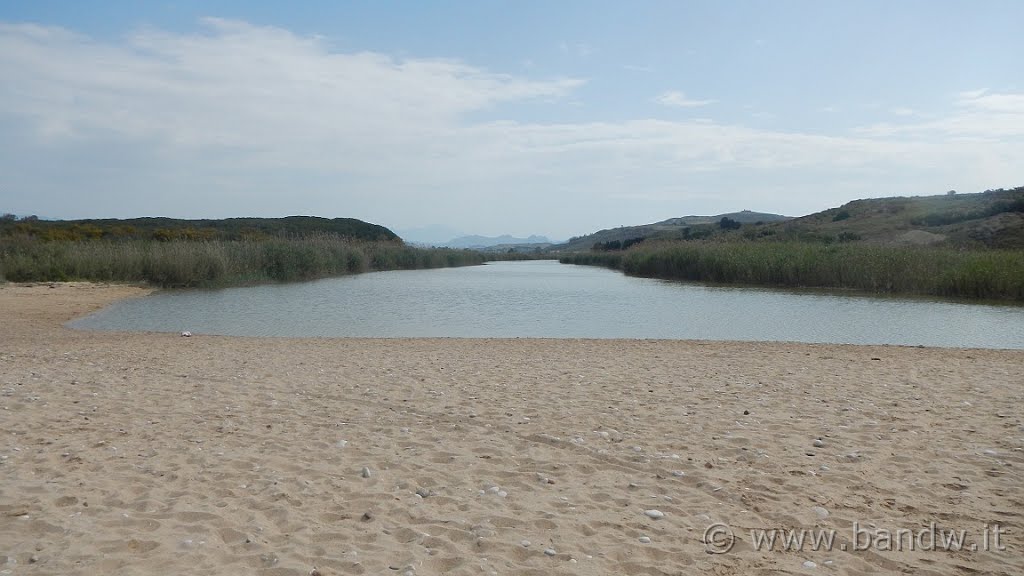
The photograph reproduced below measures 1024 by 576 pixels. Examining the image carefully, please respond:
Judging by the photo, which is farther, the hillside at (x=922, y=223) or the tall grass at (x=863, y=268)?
the hillside at (x=922, y=223)

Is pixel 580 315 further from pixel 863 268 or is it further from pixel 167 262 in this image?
pixel 167 262

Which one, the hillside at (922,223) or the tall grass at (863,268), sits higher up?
the hillside at (922,223)

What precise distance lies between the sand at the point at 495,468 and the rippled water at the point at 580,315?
231 inches

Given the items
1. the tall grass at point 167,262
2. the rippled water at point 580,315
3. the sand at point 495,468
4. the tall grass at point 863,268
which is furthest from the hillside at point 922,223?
the sand at point 495,468

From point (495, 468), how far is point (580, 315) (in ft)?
45.4

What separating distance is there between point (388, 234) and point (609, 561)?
8302 centimetres

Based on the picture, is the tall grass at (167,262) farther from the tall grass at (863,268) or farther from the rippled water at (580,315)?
the tall grass at (863,268)

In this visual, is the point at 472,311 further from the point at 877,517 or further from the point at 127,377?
the point at 877,517

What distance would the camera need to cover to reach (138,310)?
1842 cm

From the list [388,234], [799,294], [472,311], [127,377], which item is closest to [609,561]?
[127,377]

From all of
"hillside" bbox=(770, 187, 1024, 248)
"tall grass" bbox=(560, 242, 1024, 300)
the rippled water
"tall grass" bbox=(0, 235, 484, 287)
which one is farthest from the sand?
"hillside" bbox=(770, 187, 1024, 248)

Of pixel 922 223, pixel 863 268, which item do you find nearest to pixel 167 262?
pixel 863 268

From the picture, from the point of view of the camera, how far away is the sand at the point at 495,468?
11.4 feet

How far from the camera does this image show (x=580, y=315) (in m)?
18.5
